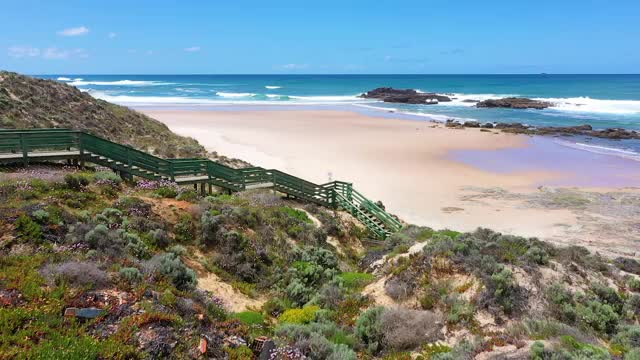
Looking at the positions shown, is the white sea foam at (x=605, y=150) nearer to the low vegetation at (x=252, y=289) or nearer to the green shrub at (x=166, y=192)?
the low vegetation at (x=252, y=289)

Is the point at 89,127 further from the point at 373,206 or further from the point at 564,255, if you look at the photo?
the point at 564,255

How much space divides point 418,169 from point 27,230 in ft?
71.7

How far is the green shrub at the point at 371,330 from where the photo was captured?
7.08m

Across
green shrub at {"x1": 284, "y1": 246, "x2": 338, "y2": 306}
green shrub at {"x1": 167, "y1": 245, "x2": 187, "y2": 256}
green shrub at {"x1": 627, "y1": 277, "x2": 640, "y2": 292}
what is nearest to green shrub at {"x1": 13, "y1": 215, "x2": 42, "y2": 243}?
green shrub at {"x1": 167, "y1": 245, "x2": 187, "y2": 256}

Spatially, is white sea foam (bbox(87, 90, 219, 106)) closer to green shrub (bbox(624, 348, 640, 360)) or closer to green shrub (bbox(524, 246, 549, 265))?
green shrub (bbox(524, 246, 549, 265))

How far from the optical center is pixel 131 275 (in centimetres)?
689

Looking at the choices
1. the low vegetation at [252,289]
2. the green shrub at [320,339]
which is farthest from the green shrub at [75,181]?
the green shrub at [320,339]

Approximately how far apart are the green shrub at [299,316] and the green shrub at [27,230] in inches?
169

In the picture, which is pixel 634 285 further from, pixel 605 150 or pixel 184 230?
pixel 605 150

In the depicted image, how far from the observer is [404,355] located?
6715 millimetres

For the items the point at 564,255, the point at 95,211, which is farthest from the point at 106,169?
the point at 564,255

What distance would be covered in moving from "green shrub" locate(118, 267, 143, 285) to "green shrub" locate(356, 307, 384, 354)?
11.3ft

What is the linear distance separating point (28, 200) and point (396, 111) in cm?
5900

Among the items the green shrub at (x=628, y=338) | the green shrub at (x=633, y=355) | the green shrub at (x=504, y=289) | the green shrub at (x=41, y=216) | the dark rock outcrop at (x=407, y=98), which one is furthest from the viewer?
the dark rock outcrop at (x=407, y=98)
